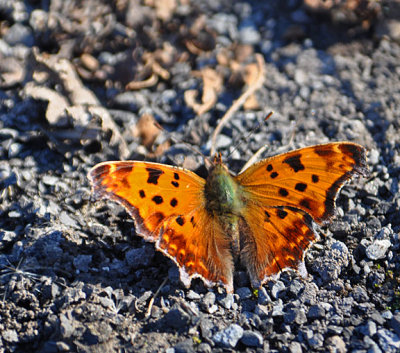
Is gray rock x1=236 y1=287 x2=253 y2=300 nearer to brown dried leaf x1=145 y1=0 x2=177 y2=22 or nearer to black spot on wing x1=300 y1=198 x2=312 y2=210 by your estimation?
black spot on wing x1=300 y1=198 x2=312 y2=210

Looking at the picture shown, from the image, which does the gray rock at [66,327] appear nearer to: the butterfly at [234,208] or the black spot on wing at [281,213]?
the butterfly at [234,208]

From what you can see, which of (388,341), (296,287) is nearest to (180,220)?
(296,287)

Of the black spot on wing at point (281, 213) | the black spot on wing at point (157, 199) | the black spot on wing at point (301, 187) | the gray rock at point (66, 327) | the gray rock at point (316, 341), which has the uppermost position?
the black spot on wing at point (301, 187)

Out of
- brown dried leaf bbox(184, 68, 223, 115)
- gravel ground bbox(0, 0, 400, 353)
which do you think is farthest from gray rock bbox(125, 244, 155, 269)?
brown dried leaf bbox(184, 68, 223, 115)

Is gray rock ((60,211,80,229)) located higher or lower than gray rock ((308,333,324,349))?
lower

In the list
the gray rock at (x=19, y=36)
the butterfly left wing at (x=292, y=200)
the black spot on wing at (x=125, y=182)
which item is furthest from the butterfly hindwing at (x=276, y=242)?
the gray rock at (x=19, y=36)

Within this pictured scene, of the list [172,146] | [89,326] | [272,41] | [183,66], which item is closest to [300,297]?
[89,326]

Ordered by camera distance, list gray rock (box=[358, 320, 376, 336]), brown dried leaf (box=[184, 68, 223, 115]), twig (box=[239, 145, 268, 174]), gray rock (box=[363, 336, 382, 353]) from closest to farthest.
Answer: gray rock (box=[363, 336, 382, 353]) < gray rock (box=[358, 320, 376, 336]) < twig (box=[239, 145, 268, 174]) < brown dried leaf (box=[184, 68, 223, 115])
